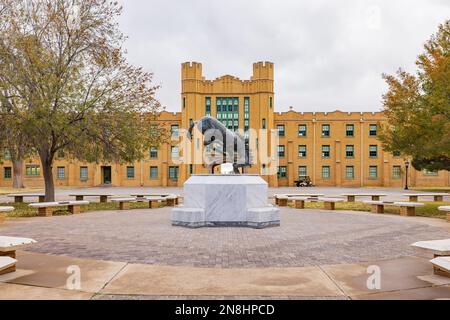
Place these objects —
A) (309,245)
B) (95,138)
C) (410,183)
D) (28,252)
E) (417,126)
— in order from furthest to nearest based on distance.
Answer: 1. (410,183)
2. (95,138)
3. (417,126)
4. (309,245)
5. (28,252)

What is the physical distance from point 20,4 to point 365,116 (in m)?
46.3

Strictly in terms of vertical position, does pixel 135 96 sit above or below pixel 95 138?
above

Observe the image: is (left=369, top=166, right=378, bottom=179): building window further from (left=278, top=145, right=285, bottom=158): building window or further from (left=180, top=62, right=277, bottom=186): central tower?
(left=180, top=62, right=277, bottom=186): central tower

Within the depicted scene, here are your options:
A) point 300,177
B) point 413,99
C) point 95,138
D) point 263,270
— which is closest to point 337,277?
point 263,270

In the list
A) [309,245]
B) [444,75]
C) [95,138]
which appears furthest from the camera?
[95,138]

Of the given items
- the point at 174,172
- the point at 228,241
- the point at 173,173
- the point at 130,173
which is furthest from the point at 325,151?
the point at 228,241

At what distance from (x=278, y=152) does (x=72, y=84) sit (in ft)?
129

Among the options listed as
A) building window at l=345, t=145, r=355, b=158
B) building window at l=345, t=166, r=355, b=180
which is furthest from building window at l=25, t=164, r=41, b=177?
building window at l=345, t=145, r=355, b=158

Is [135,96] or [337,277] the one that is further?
[135,96]

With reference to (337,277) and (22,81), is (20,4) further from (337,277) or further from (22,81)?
(337,277)

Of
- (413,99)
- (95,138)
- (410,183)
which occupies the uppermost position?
(413,99)

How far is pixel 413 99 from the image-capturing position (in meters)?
18.6

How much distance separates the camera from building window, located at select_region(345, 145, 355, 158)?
55.1m

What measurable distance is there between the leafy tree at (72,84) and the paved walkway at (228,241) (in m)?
6.63
